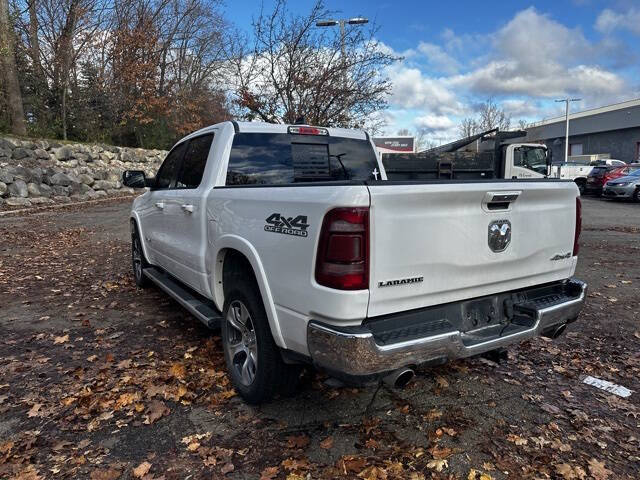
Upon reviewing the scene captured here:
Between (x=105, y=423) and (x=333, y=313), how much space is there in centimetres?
186

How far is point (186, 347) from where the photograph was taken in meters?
4.57

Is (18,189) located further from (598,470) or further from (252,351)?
(598,470)

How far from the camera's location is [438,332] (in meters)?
2.73

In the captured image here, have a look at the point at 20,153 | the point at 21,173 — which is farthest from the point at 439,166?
Result: the point at 20,153

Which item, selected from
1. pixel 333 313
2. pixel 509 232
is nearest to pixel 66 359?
pixel 333 313

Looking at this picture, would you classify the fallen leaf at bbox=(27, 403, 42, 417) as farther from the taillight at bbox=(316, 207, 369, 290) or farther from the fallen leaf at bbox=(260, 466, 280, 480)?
the taillight at bbox=(316, 207, 369, 290)

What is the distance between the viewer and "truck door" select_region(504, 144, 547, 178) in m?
17.9

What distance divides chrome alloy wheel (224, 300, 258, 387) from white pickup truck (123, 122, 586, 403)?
0.4 inches

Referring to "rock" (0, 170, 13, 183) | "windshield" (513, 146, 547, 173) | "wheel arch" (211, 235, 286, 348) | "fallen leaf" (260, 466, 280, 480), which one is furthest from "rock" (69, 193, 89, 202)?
"fallen leaf" (260, 466, 280, 480)

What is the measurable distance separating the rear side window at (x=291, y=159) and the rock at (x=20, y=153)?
16.7 meters

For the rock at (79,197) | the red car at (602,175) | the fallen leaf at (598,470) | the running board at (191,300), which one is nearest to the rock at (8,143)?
the rock at (79,197)

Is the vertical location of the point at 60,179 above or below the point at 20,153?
below

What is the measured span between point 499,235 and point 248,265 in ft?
5.43

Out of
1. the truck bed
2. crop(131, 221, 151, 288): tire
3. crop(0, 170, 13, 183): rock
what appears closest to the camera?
crop(131, 221, 151, 288): tire
